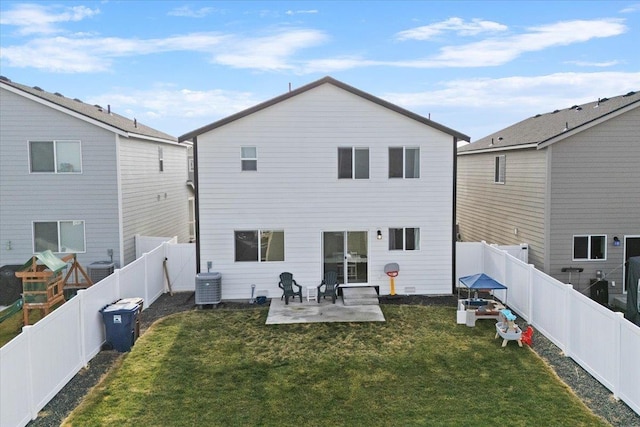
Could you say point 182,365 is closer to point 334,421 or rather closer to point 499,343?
point 334,421

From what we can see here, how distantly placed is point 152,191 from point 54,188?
3993 mm

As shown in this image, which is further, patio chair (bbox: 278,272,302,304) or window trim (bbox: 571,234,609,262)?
window trim (bbox: 571,234,609,262)

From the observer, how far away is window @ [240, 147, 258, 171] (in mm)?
15406

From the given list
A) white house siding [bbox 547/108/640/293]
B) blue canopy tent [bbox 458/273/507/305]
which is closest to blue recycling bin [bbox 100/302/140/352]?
blue canopy tent [bbox 458/273/507/305]

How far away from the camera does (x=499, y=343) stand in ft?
37.3

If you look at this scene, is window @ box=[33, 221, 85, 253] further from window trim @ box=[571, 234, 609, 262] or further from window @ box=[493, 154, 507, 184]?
window trim @ box=[571, 234, 609, 262]

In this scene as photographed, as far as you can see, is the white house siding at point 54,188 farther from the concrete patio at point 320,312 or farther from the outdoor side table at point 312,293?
the outdoor side table at point 312,293

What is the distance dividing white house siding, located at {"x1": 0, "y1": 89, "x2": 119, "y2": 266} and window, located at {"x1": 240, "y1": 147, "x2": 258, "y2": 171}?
435 cm

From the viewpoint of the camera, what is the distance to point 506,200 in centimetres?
1858

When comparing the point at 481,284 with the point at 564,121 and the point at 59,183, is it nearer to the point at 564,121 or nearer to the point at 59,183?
the point at 564,121

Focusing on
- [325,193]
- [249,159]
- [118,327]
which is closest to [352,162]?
[325,193]

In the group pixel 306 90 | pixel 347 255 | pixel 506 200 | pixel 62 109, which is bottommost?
pixel 347 255

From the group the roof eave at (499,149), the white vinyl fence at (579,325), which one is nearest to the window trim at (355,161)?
the white vinyl fence at (579,325)

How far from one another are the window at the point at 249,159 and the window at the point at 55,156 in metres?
5.41
